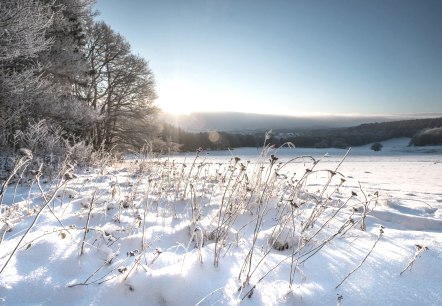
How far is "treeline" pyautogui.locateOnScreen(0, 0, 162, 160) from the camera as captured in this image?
6.16 metres

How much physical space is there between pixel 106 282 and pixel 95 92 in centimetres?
1604

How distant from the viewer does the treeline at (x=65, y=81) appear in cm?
616

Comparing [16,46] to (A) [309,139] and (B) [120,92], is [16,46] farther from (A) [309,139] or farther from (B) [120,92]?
(A) [309,139]

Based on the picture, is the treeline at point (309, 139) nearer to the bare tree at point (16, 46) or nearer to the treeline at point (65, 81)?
the treeline at point (65, 81)

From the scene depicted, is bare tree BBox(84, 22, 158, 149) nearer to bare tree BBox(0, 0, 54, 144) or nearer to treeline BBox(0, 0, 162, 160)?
treeline BBox(0, 0, 162, 160)

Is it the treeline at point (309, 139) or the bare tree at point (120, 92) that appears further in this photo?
the treeline at point (309, 139)

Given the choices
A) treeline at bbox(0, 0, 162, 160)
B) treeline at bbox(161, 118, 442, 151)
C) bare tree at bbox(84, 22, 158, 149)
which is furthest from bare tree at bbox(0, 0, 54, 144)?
treeline at bbox(161, 118, 442, 151)

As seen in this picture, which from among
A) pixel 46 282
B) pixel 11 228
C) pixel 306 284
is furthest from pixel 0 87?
pixel 306 284

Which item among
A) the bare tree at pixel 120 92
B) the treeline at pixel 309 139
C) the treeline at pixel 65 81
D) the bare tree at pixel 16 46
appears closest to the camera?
the bare tree at pixel 16 46

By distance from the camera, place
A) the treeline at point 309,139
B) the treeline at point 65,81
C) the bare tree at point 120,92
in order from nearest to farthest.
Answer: the treeline at point 65,81 < the bare tree at point 120,92 < the treeline at point 309,139

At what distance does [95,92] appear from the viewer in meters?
15.6

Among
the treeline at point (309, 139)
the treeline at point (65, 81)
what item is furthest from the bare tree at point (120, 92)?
the treeline at point (309, 139)

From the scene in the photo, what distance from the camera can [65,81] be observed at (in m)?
10.1

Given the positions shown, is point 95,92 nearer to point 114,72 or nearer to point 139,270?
point 114,72
